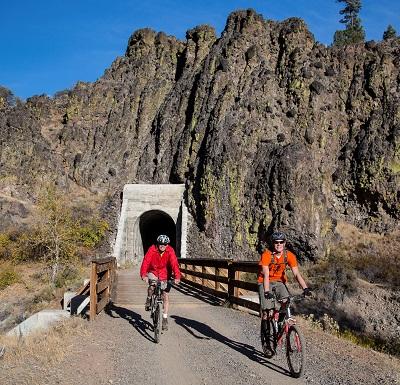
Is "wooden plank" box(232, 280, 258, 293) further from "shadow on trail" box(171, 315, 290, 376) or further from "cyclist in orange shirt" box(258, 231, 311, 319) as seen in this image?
"cyclist in orange shirt" box(258, 231, 311, 319)

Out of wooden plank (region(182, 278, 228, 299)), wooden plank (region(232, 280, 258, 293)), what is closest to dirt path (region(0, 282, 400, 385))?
wooden plank (region(232, 280, 258, 293))

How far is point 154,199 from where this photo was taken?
36.0 m

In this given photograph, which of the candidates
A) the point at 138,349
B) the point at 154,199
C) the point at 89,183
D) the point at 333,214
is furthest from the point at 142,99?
the point at 138,349

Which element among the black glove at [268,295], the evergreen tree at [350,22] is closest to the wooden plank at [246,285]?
the black glove at [268,295]

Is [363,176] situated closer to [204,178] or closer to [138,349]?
[204,178]

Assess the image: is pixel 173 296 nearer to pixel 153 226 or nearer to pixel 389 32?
pixel 153 226

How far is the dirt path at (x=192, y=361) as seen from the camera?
573cm

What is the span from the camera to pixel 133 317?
10742 mm

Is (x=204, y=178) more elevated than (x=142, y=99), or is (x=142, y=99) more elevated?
(x=142, y=99)

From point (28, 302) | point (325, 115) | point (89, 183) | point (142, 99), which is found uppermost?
point (142, 99)

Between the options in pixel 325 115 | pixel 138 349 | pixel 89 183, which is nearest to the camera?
pixel 138 349

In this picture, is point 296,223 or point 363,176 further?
point 363,176

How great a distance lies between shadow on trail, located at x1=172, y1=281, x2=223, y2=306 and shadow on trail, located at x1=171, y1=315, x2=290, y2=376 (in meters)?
2.79

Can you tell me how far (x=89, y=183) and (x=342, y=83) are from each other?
27.4 metres
